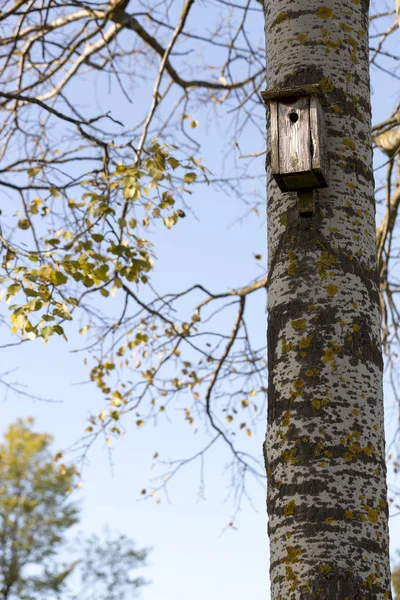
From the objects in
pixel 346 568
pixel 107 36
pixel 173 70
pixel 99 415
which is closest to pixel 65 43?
pixel 107 36

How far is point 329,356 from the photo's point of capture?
6.89 ft

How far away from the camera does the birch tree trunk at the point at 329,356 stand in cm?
195

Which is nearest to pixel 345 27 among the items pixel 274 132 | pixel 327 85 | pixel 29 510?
pixel 327 85

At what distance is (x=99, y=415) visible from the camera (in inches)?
228

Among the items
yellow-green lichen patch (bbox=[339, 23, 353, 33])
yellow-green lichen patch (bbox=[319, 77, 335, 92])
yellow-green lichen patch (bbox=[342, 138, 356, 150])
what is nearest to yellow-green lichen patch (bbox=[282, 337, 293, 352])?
yellow-green lichen patch (bbox=[342, 138, 356, 150])

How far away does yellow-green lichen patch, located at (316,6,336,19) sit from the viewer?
2.54 metres

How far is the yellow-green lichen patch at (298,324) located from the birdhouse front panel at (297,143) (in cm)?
39

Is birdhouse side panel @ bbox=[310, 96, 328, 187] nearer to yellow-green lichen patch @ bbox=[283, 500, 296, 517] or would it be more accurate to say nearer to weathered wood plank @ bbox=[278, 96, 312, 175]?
weathered wood plank @ bbox=[278, 96, 312, 175]

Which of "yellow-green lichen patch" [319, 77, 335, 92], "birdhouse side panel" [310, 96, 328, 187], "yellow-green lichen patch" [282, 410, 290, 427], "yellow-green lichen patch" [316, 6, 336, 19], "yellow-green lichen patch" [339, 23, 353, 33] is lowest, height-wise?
"yellow-green lichen patch" [282, 410, 290, 427]

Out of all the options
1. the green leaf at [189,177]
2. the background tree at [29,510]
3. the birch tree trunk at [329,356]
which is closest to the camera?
the birch tree trunk at [329,356]

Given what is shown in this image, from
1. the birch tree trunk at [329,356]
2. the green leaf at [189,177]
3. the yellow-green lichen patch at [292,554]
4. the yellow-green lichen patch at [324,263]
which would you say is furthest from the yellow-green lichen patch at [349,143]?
the green leaf at [189,177]

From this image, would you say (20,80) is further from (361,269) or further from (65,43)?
(361,269)

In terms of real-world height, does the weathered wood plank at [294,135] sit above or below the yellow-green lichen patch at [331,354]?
above

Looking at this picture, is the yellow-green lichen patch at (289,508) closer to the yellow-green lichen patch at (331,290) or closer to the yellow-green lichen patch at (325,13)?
the yellow-green lichen patch at (331,290)
